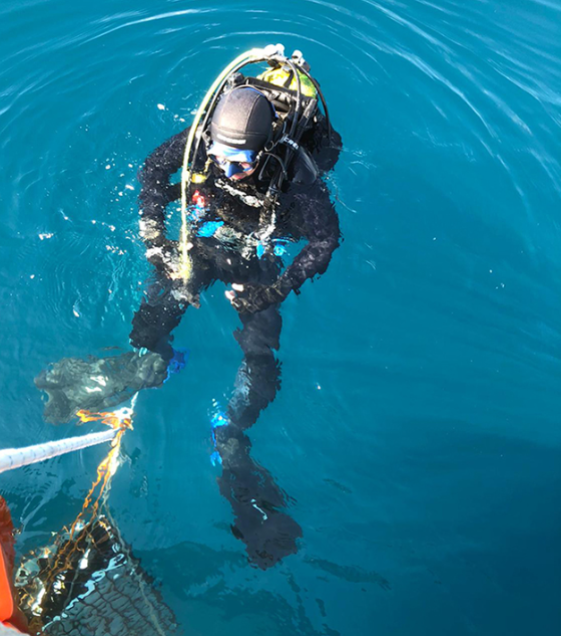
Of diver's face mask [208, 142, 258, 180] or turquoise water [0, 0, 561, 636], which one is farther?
turquoise water [0, 0, 561, 636]

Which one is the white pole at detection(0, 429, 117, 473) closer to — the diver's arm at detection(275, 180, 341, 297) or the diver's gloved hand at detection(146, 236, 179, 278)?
the diver's gloved hand at detection(146, 236, 179, 278)

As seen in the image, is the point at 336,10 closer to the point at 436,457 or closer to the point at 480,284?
the point at 480,284

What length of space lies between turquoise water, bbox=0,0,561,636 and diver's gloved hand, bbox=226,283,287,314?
464 mm

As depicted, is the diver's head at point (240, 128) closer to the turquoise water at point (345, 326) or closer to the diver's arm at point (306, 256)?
the diver's arm at point (306, 256)

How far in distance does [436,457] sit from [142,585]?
2229mm

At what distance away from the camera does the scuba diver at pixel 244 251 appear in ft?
12.7

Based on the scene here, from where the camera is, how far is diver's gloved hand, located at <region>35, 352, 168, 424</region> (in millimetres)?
4043

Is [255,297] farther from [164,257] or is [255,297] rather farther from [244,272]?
[164,257]

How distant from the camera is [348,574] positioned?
3.80 meters

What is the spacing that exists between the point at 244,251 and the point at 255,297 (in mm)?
431

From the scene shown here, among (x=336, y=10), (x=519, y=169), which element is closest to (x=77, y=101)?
(x=336, y=10)

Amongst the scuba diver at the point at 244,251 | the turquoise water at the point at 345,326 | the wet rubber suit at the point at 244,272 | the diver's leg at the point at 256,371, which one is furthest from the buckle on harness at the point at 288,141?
the turquoise water at the point at 345,326

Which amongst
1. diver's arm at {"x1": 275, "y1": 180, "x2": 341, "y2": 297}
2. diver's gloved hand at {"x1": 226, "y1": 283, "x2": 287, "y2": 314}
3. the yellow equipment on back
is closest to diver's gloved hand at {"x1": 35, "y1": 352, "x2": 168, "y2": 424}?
diver's gloved hand at {"x1": 226, "y1": 283, "x2": 287, "y2": 314}

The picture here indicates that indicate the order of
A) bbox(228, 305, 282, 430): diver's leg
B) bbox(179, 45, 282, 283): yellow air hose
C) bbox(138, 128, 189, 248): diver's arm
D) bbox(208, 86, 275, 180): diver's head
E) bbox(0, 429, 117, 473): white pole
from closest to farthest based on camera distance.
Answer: bbox(0, 429, 117, 473): white pole
bbox(208, 86, 275, 180): diver's head
bbox(179, 45, 282, 283): yellow air hose
bbox(228, 305, 282, 430): diver's leg
bbox(138, 128, 189, 248): diver's arm
